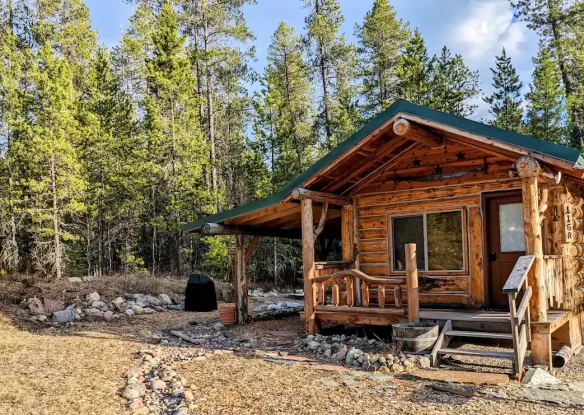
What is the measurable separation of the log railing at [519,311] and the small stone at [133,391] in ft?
15.2

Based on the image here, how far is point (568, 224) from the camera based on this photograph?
8.89m

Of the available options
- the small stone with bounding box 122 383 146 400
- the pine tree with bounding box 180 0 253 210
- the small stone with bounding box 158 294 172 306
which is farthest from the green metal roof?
the pine tree with bounding box 180 0 253 210

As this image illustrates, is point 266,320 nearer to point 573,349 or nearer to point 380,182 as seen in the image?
point 380,182

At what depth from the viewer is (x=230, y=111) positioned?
32625 millimetres

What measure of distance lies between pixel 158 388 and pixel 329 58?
84.9 feet

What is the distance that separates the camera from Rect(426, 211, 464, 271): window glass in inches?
383

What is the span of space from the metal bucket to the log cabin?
20 centimetres

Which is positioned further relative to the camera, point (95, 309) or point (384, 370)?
point (95, 309)

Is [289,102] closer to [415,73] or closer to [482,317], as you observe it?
[415,73]

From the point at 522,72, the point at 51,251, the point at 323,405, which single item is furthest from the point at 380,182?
the point at 522,72

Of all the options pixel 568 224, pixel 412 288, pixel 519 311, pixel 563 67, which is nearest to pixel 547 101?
pixel 563 67

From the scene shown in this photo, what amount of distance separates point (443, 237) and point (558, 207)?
2157mm

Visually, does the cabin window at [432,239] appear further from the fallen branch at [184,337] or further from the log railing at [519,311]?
the fallen branch at [184,337]

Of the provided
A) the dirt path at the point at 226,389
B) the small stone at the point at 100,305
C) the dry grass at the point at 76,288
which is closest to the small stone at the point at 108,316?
the small stone at the point at 100,305
